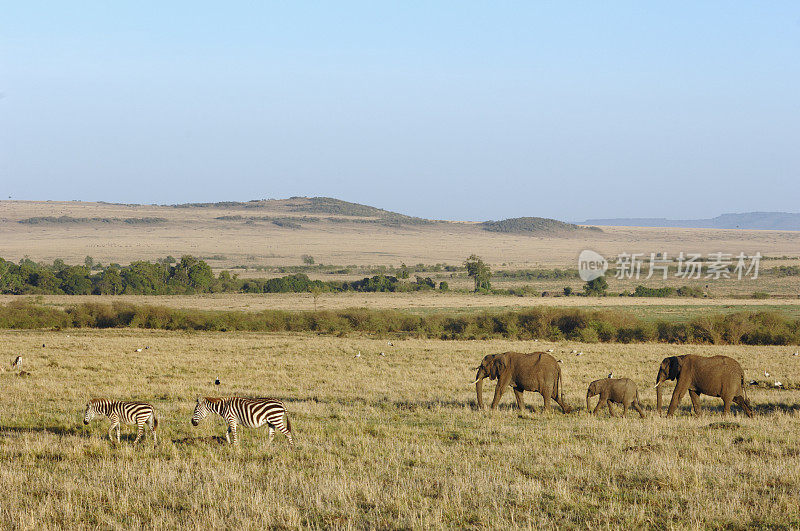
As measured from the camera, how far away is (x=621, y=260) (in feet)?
513

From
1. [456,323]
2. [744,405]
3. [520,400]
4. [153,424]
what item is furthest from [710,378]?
[456,323]

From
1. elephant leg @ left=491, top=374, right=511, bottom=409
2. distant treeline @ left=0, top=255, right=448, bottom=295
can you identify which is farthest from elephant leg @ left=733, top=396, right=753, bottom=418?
distant treeline @ left=0, top=255, right=448, bottom=295

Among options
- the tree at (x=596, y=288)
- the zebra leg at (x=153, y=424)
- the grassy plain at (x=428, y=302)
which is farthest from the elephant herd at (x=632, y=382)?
the tree at (x=596, y=288)

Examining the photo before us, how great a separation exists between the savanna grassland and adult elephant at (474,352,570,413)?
52cm

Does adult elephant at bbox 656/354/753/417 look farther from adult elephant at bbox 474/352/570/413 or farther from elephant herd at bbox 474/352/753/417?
adult elephant at bbox 474/352/570/413

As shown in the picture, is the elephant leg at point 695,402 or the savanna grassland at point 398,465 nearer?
the savanna grassland at point 398,465

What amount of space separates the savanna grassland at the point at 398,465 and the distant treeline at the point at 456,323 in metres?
24.8

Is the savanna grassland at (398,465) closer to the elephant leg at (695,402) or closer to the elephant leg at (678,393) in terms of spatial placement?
the elephant leg at (695,402)

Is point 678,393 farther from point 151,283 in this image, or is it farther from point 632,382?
point 151,283

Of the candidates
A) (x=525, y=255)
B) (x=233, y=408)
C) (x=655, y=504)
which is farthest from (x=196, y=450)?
(x=525, y=255)

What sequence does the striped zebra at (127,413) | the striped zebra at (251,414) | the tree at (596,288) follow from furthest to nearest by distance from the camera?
1. the tree at (596,288)
2. the striped zebra at (127,413)
3. the striped zebra at (251,414)

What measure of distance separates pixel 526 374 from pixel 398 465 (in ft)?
20.7

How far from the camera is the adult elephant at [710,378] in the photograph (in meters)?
15.9

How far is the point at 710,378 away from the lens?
52.2ft
